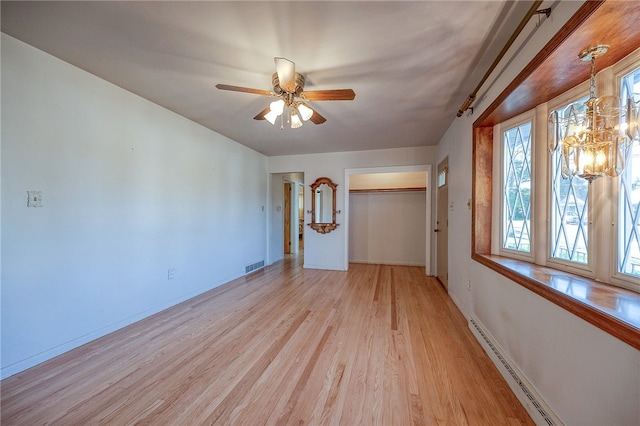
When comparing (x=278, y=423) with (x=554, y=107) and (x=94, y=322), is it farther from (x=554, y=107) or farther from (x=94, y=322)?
(x=554, y=107)

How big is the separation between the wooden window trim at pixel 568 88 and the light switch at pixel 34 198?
351 centimetres

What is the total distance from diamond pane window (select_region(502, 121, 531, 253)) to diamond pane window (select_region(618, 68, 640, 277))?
0.67m

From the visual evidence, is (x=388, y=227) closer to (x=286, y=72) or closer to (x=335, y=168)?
(x=335, y=168)

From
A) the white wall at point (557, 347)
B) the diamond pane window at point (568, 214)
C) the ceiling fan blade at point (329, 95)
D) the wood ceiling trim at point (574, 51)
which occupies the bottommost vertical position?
the white wall at point (557, 347)

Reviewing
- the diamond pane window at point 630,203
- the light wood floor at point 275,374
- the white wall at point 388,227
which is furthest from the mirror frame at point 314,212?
the diamond pane window at point 630,203

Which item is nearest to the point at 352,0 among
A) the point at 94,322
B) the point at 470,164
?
the point at 470,164

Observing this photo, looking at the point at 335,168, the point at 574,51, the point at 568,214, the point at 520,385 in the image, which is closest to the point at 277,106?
the point at 574,51

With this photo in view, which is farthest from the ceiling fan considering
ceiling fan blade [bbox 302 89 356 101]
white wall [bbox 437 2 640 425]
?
white wall [bbox 437 2 640 425]

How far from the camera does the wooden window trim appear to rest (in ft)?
3.21

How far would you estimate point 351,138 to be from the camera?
397cm

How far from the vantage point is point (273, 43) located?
5.65 ft

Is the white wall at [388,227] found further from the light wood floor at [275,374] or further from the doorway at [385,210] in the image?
the light wood floor at [275,374]

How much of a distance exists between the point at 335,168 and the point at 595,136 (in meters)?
3.94

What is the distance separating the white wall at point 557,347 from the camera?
3.04 feet
